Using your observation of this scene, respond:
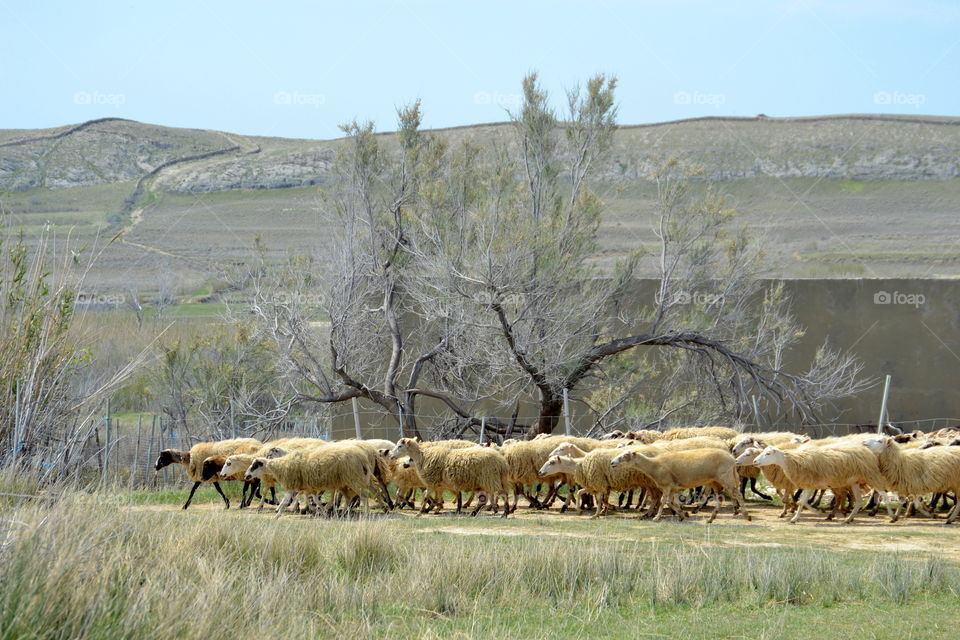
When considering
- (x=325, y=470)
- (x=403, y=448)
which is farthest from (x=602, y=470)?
(x=325, y=470)

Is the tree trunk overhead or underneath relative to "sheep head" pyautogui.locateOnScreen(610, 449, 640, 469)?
underneath

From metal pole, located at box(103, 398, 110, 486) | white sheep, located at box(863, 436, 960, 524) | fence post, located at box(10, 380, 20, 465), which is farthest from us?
white sheep, located at box(863, 436, 960, 524)

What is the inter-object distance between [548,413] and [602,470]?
7.98m

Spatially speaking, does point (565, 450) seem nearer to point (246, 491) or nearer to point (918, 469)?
point (918, 469)

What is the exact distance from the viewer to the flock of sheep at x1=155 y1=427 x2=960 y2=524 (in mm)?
14852

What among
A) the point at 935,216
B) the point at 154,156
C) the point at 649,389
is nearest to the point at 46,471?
the point at 649,389

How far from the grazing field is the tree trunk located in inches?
431

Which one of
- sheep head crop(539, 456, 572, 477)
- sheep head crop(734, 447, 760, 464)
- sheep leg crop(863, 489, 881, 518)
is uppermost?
sheep head crop(734, 447, 760, 464)

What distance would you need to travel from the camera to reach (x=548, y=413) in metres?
23.5

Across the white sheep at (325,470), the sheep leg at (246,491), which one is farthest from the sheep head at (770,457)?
the sheep leg at (246,491)

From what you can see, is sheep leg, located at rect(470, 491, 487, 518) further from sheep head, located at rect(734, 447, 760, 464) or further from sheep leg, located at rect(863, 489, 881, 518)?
sheep leg, located at rect(863, 489, 881, 518)

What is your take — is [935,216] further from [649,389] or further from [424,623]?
[424,623]

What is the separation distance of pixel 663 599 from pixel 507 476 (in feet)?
23.5

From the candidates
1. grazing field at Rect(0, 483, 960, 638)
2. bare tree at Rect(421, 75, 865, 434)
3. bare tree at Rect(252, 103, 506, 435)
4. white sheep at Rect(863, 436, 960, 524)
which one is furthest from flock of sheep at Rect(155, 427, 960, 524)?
bare tree at Rect(252, 103, 506, 435)
